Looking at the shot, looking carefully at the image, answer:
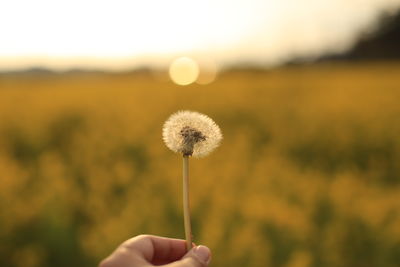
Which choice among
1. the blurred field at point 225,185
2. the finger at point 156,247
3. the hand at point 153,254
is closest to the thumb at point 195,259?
the hand at point 153,254

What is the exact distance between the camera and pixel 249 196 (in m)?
3.18

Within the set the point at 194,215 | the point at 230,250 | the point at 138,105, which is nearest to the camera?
the point at 230,250

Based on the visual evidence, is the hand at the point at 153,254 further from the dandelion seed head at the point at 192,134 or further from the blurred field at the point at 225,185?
the blurred field at the point at 225,185

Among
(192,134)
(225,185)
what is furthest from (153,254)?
(225,185)

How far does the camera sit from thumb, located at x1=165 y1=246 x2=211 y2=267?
0.88m

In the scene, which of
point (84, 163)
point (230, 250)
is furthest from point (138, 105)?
point (230, 250)

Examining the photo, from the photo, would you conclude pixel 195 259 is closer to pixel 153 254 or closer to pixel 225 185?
pixel 153 254

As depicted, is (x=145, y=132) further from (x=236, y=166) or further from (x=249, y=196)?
(x=249, y=196)

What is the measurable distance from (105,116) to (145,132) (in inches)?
47.6

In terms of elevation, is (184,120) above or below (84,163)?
above

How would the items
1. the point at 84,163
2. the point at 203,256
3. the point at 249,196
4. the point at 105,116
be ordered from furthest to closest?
the point at 105,116, the point at 84,163, the point at 249,196, the point at 203,256

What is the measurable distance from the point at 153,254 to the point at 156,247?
1 cm

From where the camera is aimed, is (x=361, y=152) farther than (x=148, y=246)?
Yes

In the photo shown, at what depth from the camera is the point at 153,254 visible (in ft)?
3.40
